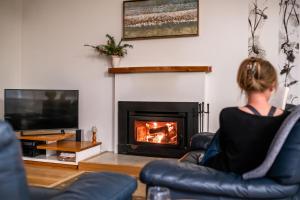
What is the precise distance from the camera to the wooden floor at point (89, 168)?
368 cm

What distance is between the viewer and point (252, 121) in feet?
5.79

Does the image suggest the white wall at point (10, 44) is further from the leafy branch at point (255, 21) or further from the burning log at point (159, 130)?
the leafy branch at point (255, 21)

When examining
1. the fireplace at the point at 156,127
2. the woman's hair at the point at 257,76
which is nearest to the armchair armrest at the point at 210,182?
the woman's hair at the point at 257,76

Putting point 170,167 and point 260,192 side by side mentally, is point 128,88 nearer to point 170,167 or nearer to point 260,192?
point 170,167

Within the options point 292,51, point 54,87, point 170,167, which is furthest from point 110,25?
point 170,167

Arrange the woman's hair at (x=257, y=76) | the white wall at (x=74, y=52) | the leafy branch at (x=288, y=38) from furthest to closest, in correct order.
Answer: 1. the white wall at (x=74, y=52)
2. the leafy branch at (x=288, y=38)
3. the woman's hair at (x=257, y=76)

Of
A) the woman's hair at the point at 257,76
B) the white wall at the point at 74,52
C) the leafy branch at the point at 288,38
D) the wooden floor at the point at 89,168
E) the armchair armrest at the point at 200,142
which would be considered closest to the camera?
the woman's hair at the point at 257,76

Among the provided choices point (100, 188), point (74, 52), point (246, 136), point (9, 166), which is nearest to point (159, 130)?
point (74, 52)

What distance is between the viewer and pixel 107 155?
4426mm

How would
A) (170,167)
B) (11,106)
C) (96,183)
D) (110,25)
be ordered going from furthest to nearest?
(110,25), (11,106), (170,167), (96,183)

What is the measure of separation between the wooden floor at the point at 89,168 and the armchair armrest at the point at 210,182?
1902 millimetres

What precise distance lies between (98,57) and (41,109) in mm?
1110

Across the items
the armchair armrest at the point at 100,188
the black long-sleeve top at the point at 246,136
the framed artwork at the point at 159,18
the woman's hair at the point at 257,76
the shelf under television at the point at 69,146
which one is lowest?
the shelf under television at the point at 69,146

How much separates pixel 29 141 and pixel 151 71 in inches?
77.0
